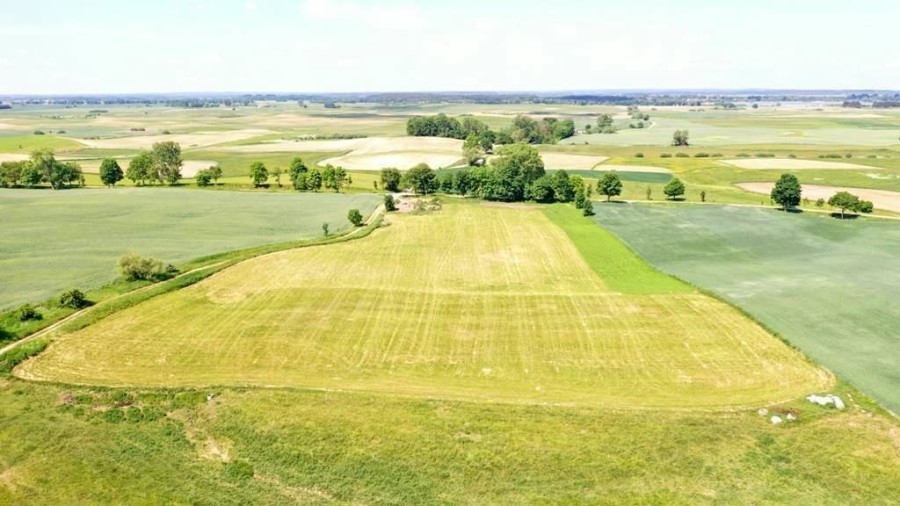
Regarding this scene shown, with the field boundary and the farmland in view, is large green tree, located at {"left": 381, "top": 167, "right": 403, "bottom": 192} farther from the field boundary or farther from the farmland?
the farmland

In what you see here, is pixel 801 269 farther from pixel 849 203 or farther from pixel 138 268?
pixel 138 268

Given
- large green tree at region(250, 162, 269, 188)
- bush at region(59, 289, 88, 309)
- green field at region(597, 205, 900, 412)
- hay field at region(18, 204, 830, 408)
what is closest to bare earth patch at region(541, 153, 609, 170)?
green field at region(597, 205, 900, 412)

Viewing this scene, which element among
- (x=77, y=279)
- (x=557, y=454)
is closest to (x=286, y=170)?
(x=77, y=279)

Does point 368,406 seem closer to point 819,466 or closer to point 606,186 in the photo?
point 819,466

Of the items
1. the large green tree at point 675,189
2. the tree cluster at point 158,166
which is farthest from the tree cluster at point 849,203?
the tree cluster at point 158,166

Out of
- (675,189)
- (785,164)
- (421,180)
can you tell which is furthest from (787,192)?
(421,180)

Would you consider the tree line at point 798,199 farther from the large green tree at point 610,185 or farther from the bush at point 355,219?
the bush at point 355,219
